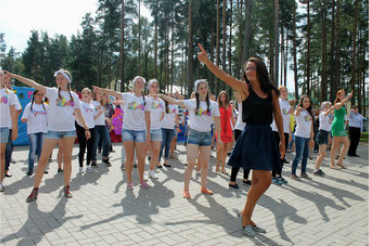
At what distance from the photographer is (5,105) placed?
4738mm

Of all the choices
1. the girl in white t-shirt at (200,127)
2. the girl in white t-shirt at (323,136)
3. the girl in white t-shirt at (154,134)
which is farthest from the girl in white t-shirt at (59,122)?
the girl in white t-shirt at (323,136)

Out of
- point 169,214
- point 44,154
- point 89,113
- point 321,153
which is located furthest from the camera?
point 321,153

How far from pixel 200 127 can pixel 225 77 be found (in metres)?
1.94

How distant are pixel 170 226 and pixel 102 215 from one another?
101 cm

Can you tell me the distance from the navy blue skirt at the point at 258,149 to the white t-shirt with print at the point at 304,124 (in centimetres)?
373

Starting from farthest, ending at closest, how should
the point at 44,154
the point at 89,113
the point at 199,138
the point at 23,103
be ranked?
the point at 23,103 < the point at 89,113 < the point at 199,138 < the point at 44,154

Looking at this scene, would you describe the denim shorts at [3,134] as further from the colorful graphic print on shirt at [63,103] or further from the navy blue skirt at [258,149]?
the navy blue skirt at [258,149]

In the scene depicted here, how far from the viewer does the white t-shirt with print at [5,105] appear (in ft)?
15.3

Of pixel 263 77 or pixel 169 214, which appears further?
pixel 169 214

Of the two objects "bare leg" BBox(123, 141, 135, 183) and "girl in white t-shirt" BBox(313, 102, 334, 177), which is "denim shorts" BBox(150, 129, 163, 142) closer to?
"bare leg" BBox(123, 141, 135, 183)

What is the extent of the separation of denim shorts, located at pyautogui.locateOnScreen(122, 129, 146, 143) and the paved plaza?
98cm

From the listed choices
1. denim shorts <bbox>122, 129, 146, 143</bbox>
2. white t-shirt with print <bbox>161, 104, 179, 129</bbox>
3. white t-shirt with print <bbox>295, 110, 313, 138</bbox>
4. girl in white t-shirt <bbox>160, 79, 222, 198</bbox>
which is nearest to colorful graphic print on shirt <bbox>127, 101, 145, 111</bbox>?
denim shorts <bbox>122, 129, 146, 143</bbox>

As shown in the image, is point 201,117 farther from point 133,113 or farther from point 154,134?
point 154,134

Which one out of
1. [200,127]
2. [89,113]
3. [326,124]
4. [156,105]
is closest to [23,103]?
[89,113]
